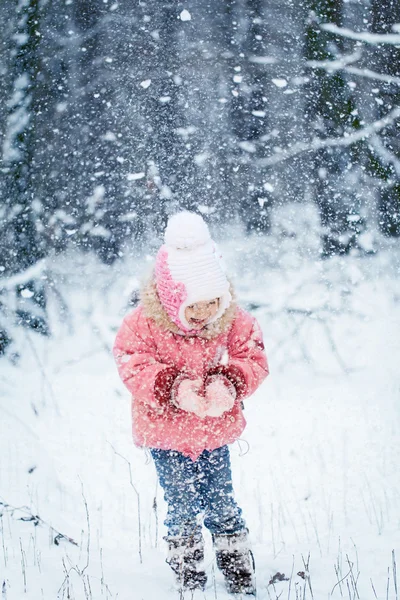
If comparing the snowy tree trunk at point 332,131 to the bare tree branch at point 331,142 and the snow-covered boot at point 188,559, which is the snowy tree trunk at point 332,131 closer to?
the bare tree branch at point 331,142

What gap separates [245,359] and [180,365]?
0.88ft

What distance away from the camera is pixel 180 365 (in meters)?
2.26

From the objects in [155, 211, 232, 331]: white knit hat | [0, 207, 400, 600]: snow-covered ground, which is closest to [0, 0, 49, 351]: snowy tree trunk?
[0, 207, 400, 600]: snow-covered ground

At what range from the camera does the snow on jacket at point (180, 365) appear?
217cm

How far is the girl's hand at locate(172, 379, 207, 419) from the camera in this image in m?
2.06

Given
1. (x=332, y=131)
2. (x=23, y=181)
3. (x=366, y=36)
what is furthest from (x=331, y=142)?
(x=23, y=181)

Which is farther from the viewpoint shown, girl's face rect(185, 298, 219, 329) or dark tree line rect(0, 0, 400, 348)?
dark tree line rect(0, 0, 400, 348)

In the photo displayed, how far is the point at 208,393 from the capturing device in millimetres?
2102

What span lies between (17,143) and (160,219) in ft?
4.81

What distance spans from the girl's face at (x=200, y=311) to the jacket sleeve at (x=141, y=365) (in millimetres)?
191

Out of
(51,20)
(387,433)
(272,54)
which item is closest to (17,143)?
(51,20)

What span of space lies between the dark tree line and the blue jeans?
276cm

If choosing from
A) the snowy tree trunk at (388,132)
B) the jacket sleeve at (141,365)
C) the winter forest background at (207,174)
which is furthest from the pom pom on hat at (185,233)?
the snowy tree trunk at (388,132)

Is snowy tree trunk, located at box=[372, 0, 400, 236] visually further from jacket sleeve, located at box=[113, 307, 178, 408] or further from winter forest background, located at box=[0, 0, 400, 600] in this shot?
jacket sleeve, located at box=[113, 307, 178, 408]
